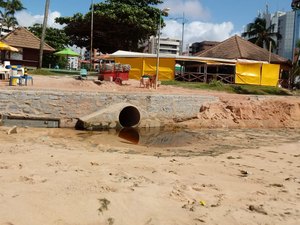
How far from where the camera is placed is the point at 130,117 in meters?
19.5

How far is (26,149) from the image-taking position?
1015 cm

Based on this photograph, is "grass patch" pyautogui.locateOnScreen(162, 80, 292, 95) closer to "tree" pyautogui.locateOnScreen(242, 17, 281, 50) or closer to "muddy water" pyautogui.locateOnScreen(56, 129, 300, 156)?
"muddy water" pyautogui.locateOnScreen(56, 129, 300, 156)

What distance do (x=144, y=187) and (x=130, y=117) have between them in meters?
12.4

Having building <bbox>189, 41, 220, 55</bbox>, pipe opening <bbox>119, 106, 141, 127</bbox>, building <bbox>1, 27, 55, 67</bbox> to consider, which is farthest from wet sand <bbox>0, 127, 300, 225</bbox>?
building <bbox>189, 41, 220, 55</bbox>

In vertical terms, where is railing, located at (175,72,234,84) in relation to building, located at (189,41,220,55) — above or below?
below

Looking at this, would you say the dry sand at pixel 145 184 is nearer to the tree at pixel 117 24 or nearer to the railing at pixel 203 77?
the railing at pixel 203 77

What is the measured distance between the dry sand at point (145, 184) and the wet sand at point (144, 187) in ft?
0.05

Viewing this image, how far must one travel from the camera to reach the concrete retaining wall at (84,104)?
16.3 m

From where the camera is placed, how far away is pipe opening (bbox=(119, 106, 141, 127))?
1871 centimetres

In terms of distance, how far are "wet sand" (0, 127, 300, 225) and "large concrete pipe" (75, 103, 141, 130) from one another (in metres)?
4.45

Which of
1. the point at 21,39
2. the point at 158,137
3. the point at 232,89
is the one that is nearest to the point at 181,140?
the point at 158,137

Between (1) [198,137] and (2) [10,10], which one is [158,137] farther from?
(2) [10,10]

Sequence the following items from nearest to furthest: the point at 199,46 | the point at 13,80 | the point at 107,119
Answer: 1. the point at 107,119
2. the point at 13,80
3. the point at 199,46

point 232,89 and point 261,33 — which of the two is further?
point 261,33
